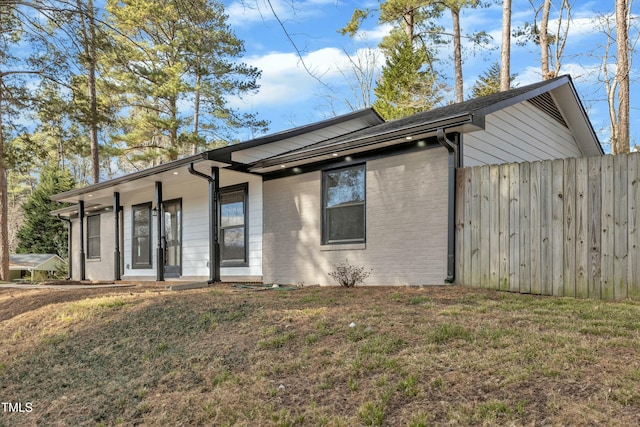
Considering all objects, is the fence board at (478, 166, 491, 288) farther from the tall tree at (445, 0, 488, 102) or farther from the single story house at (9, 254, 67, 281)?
the single story house at (9, 254, 67, 281)

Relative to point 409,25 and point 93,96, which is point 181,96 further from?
point 409,25

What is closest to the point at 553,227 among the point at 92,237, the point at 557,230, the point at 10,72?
the point at 557,230

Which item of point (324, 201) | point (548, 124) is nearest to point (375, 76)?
point (548, 124)

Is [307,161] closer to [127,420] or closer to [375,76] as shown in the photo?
[127,420]

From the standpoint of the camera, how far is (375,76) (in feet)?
81.9

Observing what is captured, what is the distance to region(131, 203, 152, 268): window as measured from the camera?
14.7m

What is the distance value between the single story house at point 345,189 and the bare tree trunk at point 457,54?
1004 cm

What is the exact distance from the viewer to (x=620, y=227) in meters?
5.90

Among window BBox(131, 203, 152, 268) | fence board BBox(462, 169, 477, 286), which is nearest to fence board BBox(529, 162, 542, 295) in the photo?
fence board BBox(462, 169, 477, 286)

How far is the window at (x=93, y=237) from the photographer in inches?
671

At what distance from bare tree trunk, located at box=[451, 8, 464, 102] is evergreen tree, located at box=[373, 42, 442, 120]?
1388 mm

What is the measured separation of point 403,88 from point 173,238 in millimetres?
12413

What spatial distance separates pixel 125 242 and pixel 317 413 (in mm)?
13841

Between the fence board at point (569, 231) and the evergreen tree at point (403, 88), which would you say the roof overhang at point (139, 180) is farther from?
the evergreen tree at point (403, 88)
